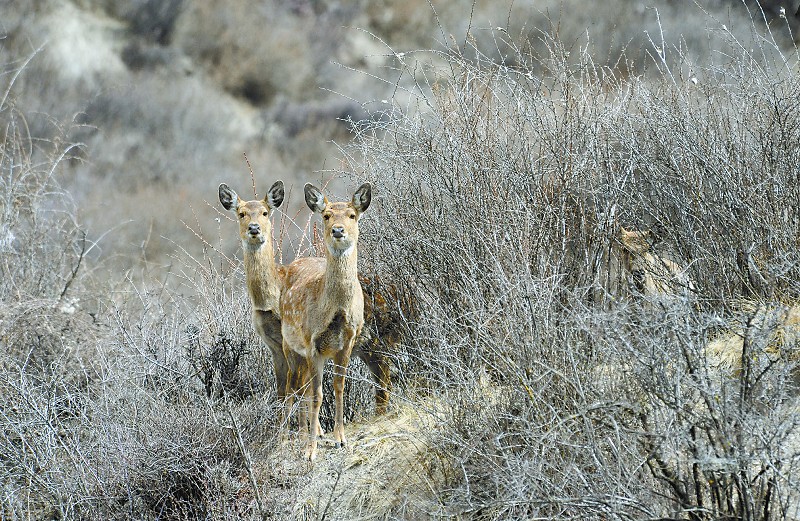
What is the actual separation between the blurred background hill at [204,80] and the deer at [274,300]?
49.1 feet

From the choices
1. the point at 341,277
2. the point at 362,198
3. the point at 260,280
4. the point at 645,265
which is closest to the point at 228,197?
the point at 260,280

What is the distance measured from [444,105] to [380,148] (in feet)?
2.28

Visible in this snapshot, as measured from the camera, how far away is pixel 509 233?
23.4 ft

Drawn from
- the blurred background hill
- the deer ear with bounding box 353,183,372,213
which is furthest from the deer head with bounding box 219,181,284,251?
the blurred background hill

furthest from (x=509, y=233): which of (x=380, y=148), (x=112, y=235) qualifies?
(x=112, y=235)

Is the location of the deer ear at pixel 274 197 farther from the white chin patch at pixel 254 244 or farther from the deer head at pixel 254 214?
the white chin patch at pixel 254 244

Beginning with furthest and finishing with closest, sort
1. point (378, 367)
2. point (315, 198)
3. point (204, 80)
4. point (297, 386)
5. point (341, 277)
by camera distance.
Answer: point (204, 80), point (378, 367), point (297, 386), point (315, 198), point (341, 277)

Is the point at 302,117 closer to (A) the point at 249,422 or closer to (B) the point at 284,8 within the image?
(B) the point at 284,8

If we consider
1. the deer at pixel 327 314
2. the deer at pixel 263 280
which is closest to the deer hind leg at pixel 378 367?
the deer at pixel 327 314

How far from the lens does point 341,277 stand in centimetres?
697

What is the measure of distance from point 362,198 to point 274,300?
967mm

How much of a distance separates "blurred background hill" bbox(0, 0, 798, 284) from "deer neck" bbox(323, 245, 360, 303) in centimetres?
1575

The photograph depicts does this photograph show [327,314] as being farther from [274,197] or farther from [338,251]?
[274,197]

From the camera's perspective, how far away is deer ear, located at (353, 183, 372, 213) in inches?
281
